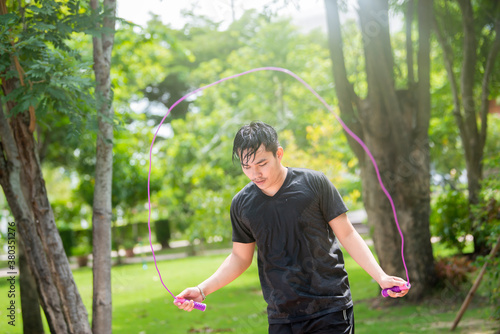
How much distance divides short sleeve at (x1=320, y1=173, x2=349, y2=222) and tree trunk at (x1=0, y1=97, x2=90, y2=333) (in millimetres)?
2591

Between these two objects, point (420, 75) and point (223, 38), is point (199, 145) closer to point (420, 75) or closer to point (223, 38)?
point (223, 38)

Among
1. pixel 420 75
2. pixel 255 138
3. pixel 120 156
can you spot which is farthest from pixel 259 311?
pixel 120 156

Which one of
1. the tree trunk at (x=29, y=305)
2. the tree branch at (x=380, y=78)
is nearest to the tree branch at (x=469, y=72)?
the tree branch at (x=380, y=78)

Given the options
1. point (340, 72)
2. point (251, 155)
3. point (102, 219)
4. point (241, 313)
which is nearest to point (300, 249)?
point (251, 155)

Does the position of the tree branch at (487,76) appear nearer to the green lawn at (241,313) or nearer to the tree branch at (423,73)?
the tree branch at (423,73)

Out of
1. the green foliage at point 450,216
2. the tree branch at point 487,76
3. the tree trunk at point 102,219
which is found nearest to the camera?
the tree trunk at point 102,219

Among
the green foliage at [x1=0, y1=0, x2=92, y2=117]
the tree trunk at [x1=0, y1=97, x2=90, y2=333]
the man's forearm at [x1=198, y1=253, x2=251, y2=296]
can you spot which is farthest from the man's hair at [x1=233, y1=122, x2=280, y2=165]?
the tree trunk at [x1=0, y1=97, x2=90, y2=333]

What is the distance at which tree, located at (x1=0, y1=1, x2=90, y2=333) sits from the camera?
4.03 meters

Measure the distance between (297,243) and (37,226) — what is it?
2.64 metres

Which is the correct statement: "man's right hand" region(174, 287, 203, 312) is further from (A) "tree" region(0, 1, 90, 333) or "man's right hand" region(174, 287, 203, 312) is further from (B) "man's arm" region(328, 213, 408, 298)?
(A) "tree" region(0, 1, 90, 333)

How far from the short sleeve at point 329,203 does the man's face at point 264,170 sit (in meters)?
0.22

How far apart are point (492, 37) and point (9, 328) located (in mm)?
10214

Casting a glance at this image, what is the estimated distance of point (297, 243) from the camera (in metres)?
2.51

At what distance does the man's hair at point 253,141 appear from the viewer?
2.50 meters
